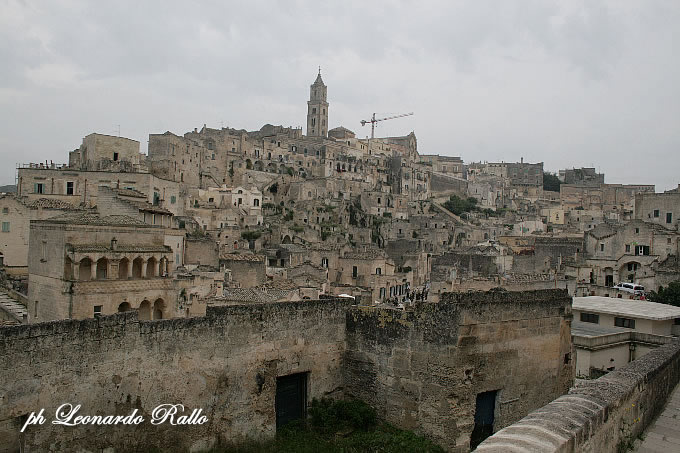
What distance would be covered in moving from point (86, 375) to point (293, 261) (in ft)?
115

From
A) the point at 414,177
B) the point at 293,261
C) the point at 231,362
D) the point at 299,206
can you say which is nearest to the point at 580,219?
the point at 414,177

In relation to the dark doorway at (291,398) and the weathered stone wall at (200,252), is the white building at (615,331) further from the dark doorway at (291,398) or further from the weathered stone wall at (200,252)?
the weathered stone wall at (200,252)

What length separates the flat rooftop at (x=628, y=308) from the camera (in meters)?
20.0

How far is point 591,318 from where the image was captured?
2134 centimetres

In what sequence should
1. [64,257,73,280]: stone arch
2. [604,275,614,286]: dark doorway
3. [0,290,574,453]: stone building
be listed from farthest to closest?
[604,275,614,286]: dark doorway, [64,257,73,280]: stone arch, [0,290,574,453]: stone building

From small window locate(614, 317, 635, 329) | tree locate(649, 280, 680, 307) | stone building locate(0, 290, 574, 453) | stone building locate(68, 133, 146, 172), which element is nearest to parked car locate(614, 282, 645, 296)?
tree locate(649, 280, 680, 307)

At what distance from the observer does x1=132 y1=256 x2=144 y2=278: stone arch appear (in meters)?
21.9

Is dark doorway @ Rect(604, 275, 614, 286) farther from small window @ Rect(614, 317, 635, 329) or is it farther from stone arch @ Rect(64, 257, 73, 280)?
stone arch @ Rect(64, 257, 73, 280)

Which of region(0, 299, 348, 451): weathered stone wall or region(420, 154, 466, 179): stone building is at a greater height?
region(420, 154, 466, 179): stone building

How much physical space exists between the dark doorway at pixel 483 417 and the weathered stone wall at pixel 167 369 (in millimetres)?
3233

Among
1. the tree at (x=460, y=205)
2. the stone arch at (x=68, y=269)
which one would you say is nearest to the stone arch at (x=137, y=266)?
the stone arch at (x=68, y=269)

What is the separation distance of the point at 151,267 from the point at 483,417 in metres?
15.1

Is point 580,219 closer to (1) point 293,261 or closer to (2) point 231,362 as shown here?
(1) point 293,261

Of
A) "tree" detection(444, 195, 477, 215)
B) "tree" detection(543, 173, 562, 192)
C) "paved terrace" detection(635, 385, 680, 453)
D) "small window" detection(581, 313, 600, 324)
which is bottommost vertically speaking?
"small window" detection(581, 313, 600, 324)
